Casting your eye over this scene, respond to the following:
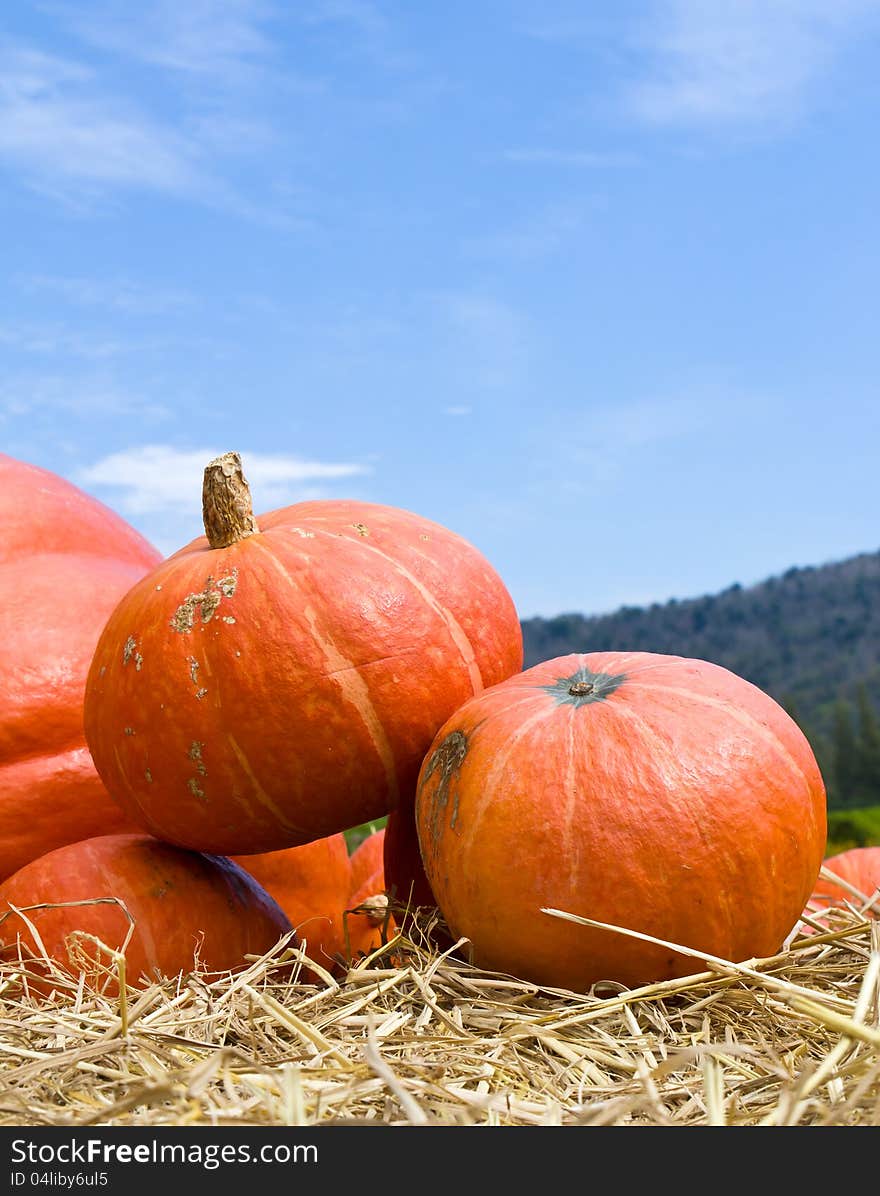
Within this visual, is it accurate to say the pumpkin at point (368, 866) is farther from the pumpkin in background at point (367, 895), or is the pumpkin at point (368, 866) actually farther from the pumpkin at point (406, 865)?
the pumpkin at point (406, 865)

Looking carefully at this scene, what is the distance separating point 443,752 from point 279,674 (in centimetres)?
42

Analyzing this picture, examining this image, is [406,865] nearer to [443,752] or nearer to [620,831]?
[443,752]

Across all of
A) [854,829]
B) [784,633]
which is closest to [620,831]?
[854,829]

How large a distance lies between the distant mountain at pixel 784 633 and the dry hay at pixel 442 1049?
26224 millimetres

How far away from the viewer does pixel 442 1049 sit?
6.72 feet

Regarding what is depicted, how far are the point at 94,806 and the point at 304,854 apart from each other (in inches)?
26.6

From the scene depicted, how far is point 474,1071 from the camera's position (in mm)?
1944

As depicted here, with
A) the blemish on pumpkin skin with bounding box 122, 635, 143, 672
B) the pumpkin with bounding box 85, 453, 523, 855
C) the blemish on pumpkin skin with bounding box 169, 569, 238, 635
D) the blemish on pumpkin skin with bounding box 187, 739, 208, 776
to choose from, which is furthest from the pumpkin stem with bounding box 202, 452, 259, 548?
the blemish on pumpkin skin with bounding box 187, 739, 208, 776

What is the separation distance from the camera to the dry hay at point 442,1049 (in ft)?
5.52

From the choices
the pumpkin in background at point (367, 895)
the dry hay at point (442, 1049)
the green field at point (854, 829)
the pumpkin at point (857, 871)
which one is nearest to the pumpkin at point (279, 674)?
the dry hay at point (442, 1049)

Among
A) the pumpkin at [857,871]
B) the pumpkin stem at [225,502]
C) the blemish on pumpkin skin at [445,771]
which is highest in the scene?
the pumpkin stem at [225,502]
